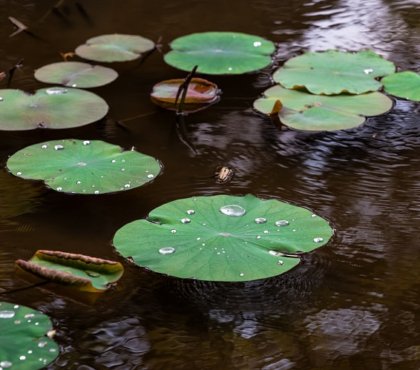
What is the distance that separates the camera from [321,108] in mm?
2119

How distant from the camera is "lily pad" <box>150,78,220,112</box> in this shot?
2229mm

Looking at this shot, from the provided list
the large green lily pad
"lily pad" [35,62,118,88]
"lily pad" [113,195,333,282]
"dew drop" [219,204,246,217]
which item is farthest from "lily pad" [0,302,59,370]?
"lily pad" [35,62,118,88]

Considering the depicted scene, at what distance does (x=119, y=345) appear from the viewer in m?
1.34

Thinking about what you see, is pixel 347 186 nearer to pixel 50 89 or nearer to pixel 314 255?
pixel 314 255

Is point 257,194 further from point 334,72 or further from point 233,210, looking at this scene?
point 334,72

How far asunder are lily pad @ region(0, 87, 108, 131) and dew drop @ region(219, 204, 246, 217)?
604 millimetres

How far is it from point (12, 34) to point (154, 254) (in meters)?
1.50

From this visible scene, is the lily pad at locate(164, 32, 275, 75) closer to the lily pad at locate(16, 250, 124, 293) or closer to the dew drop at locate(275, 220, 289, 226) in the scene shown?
the dew drop at locate(275, 220, 289, 226)

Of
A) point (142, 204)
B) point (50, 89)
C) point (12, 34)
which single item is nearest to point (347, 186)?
point (142, 204)

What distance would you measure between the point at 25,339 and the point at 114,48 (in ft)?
4.75

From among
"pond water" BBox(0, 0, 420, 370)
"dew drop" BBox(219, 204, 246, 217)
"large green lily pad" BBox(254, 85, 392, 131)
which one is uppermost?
"large green lily pad" BBox(254, 85, 392, 131)

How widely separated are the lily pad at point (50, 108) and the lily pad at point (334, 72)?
525 mm

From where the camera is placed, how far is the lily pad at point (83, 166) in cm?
177

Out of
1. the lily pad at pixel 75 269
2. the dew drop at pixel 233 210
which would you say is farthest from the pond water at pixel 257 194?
the dew drop at pixel 233 210
